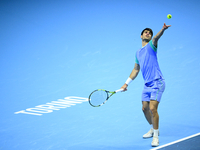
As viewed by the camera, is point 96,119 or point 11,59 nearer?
point 96,119

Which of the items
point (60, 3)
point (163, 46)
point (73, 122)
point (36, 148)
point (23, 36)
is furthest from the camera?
point (60, 3)

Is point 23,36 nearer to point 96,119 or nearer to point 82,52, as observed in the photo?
point 82,52

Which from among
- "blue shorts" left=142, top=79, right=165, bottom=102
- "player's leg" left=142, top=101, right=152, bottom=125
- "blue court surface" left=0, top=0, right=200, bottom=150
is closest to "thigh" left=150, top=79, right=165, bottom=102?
"blue shorts" left=142, top=79, right=165, bottom=102

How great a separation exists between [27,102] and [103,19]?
16.8ft

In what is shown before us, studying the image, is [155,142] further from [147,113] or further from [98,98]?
[98,98]

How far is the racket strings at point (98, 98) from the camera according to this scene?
16.5 ft

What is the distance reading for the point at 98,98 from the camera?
507 centimetres

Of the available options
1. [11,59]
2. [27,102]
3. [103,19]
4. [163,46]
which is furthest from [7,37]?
[163,46]

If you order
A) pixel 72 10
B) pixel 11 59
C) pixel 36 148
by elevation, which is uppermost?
pixel 72 10

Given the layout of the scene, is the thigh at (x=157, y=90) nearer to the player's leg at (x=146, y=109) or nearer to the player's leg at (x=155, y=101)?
the player's leg at (x=155, y=101)

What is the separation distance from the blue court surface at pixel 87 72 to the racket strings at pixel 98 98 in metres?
0.66

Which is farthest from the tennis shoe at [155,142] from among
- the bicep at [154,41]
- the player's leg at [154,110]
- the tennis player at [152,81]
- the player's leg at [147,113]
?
the bicep at [154,41]

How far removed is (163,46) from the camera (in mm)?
10125

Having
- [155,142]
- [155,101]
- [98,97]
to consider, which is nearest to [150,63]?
[155,101]
